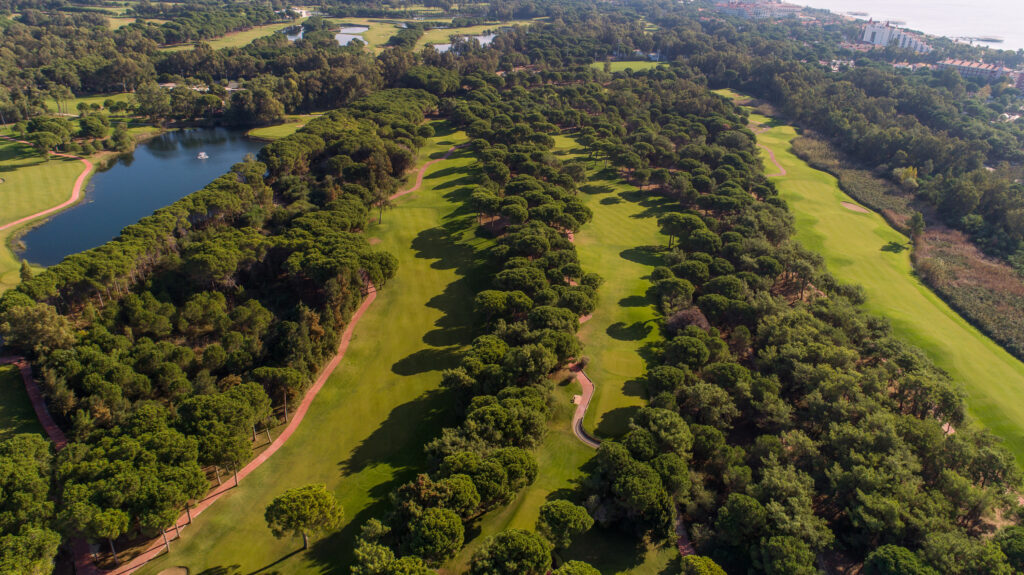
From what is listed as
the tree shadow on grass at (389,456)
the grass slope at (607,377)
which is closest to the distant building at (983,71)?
the grass slope at (607,377)

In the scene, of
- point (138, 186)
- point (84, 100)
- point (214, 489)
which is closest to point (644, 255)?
point (214, 489)

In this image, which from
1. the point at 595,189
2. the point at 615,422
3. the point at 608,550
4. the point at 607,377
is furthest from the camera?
the point at 595,189

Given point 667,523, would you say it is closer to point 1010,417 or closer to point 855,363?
point 855,363

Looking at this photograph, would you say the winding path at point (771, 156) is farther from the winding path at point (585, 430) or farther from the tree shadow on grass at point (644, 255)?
the winding path at point (585, 430)

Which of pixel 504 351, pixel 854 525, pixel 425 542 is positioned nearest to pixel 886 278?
pixel 854 525

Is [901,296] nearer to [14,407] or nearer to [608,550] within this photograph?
[608,550]

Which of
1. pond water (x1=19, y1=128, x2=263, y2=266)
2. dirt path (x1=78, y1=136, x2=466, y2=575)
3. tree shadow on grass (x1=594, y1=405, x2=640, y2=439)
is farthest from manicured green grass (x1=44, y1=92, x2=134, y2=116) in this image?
tree shadow on grass (x1=594, y1=405, x2=640, y2=439)
